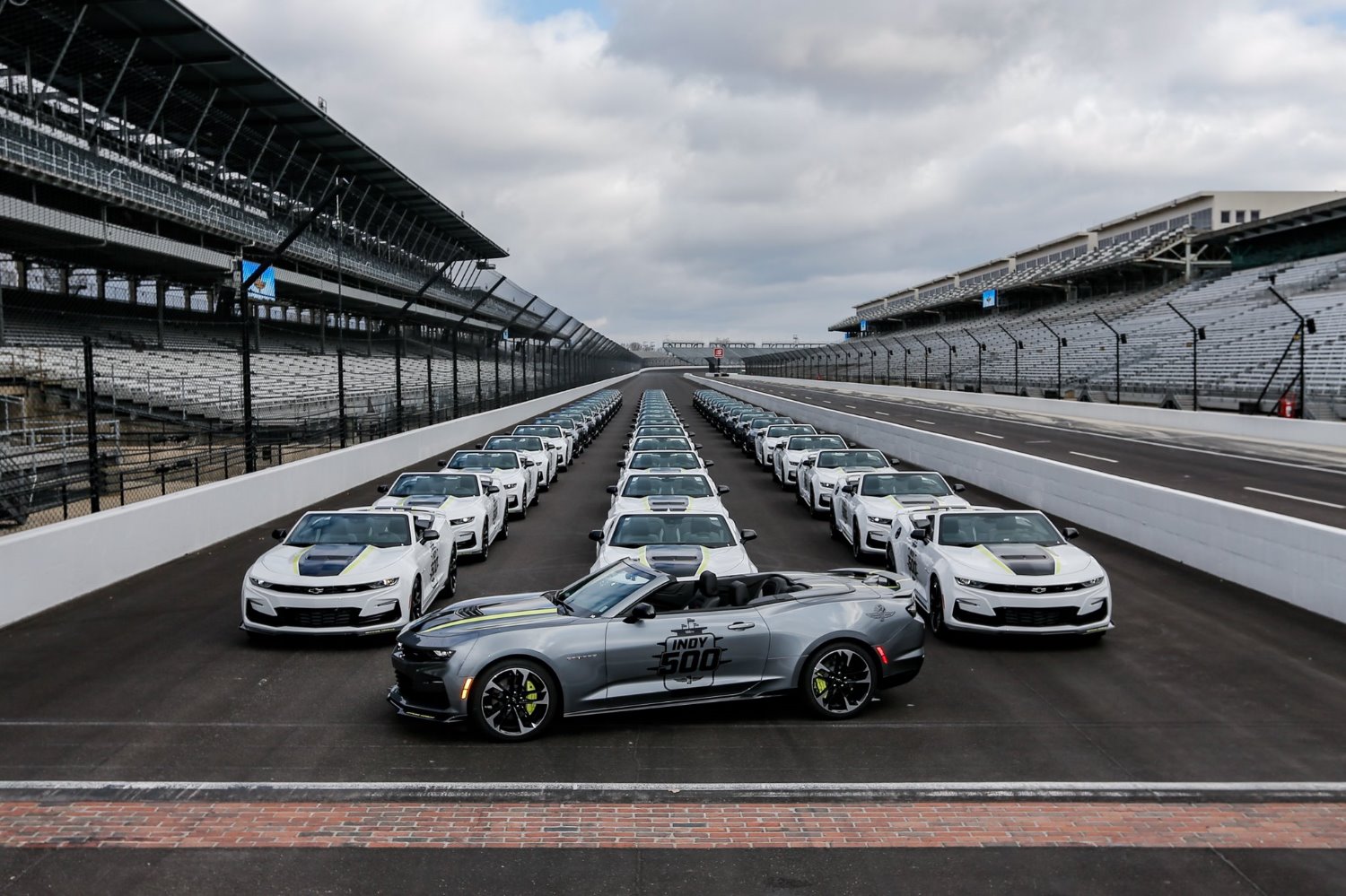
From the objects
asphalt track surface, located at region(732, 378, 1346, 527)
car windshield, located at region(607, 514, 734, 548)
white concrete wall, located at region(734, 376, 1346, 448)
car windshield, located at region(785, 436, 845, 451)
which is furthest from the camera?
white concrete wall, located at region(734, 376, 1346, 448)

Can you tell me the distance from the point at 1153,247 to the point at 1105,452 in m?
51.8

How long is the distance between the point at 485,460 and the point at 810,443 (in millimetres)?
7768

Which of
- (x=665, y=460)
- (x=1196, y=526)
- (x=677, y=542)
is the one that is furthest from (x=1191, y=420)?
(x=677, y=542)

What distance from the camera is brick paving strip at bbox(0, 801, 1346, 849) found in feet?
17.7

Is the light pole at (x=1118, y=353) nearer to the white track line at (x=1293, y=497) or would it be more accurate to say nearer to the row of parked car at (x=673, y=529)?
the white track line at (x=1293, y=497)

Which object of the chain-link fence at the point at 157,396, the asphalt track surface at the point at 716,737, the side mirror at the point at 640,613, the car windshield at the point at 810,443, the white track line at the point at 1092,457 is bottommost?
the asphalt track surface at the point at 716,737

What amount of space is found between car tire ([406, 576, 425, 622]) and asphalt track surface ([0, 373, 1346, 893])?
1.41 ft

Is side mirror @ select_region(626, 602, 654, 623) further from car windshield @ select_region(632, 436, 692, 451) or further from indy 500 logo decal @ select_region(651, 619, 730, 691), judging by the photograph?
car windshield @ select_region(632, 436, 692, 451)

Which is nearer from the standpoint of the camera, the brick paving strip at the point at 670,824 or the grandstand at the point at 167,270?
the brick paving strip at the point at 670,824

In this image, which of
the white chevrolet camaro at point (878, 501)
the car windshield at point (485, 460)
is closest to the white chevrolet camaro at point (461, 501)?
the car windshield at point (485, 460)

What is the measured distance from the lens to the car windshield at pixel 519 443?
23656mm

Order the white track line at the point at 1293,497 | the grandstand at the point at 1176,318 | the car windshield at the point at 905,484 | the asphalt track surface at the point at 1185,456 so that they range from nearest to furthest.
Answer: the car windshield at the point at 905,484
the white track line at the point at 1293,497
the asphalt track surface at the point at 1185,456
the grandstand at the point at 1176,318

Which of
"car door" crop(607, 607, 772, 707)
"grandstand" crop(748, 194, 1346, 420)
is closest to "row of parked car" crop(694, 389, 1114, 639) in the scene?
"car door" crop(607, 607, 772, 707)

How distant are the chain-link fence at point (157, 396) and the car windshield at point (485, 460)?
360 cm
